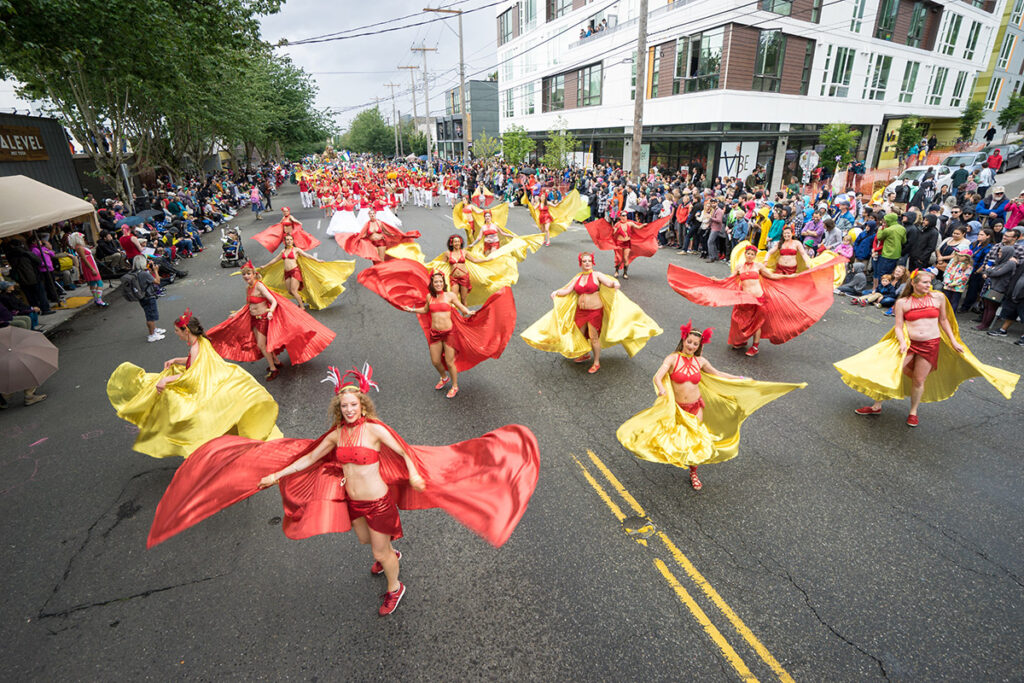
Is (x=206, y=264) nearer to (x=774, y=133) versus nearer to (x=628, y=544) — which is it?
(x=628, y=544)

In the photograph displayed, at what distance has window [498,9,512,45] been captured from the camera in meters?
46.7

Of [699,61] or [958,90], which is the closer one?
[699,61]

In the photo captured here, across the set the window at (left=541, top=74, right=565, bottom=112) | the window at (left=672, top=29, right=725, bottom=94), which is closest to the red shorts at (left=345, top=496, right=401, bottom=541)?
the window at (left=672, top=29, right=725, bottom=94)

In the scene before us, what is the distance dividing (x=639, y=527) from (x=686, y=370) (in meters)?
1.48

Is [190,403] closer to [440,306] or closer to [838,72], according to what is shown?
[440,306]

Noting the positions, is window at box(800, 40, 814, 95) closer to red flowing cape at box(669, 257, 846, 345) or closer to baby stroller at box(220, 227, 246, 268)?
red flowing cape at box(669, 257, 846, 345)

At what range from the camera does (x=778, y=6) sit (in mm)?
23547

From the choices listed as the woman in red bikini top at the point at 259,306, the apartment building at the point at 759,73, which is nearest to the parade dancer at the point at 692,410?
the woman in red bikini top at the point at 259,306

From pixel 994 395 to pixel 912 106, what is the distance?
37.3 metres

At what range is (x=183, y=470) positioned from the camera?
341 centimetres

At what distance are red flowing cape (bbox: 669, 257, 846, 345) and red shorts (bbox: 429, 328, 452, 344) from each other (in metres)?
3.56

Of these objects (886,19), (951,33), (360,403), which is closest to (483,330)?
(360,403)

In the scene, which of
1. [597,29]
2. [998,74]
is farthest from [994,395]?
[998,74]

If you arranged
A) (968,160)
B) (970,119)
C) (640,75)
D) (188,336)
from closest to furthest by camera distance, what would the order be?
1. (188,336)
2. (640,75)
3. (968,160)
4. (970,119)
